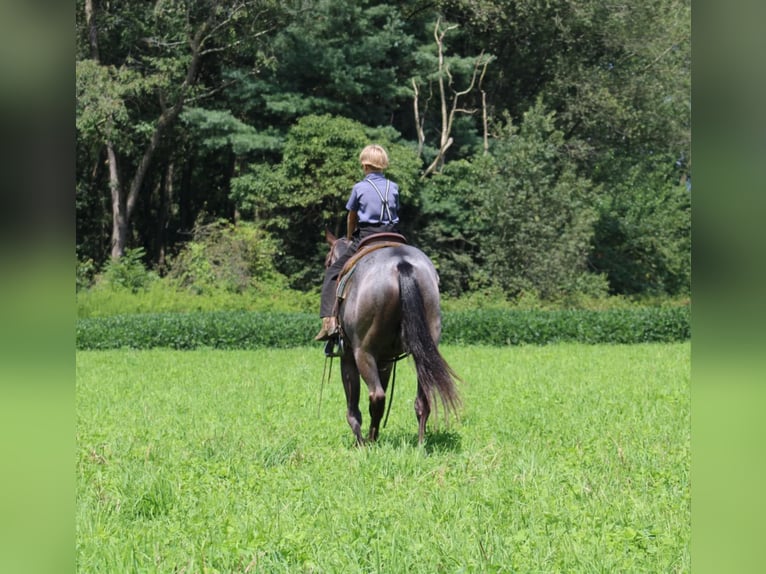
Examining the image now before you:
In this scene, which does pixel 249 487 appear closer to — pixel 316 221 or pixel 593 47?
pixel 316 221

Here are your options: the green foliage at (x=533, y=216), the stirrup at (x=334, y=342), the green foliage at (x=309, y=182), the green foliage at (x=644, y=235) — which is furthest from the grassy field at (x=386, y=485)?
the green foliage at (x=644, y=235)

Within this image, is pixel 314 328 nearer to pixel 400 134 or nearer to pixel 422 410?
pixel 422 410

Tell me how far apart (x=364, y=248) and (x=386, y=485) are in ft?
7.73

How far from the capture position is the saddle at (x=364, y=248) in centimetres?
675

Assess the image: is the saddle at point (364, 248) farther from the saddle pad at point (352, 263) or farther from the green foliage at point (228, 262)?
the green foliage at point (228, 262)

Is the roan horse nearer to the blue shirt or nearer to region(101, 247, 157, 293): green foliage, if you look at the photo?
the blue shirt

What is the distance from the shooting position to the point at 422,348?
6074 mm

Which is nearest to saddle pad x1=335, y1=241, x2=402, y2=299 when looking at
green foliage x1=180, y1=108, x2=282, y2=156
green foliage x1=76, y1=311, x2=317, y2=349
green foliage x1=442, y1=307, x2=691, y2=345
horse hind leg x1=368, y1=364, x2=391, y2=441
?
horse hind leg x1=368, y1=364, x2=391, y2=441

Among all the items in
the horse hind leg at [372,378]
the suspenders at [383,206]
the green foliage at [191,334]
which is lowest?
the green foliage at [191,334]

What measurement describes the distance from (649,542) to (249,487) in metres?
2.51

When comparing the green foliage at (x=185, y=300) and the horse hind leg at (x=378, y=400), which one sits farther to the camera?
the green foliage at (x=185, y=300)

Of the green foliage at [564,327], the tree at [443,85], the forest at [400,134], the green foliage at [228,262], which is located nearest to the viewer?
the green foliage at [564,327]

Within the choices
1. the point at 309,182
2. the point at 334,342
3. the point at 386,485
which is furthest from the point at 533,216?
the point at 386,485

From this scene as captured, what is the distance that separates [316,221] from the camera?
32500 mm
